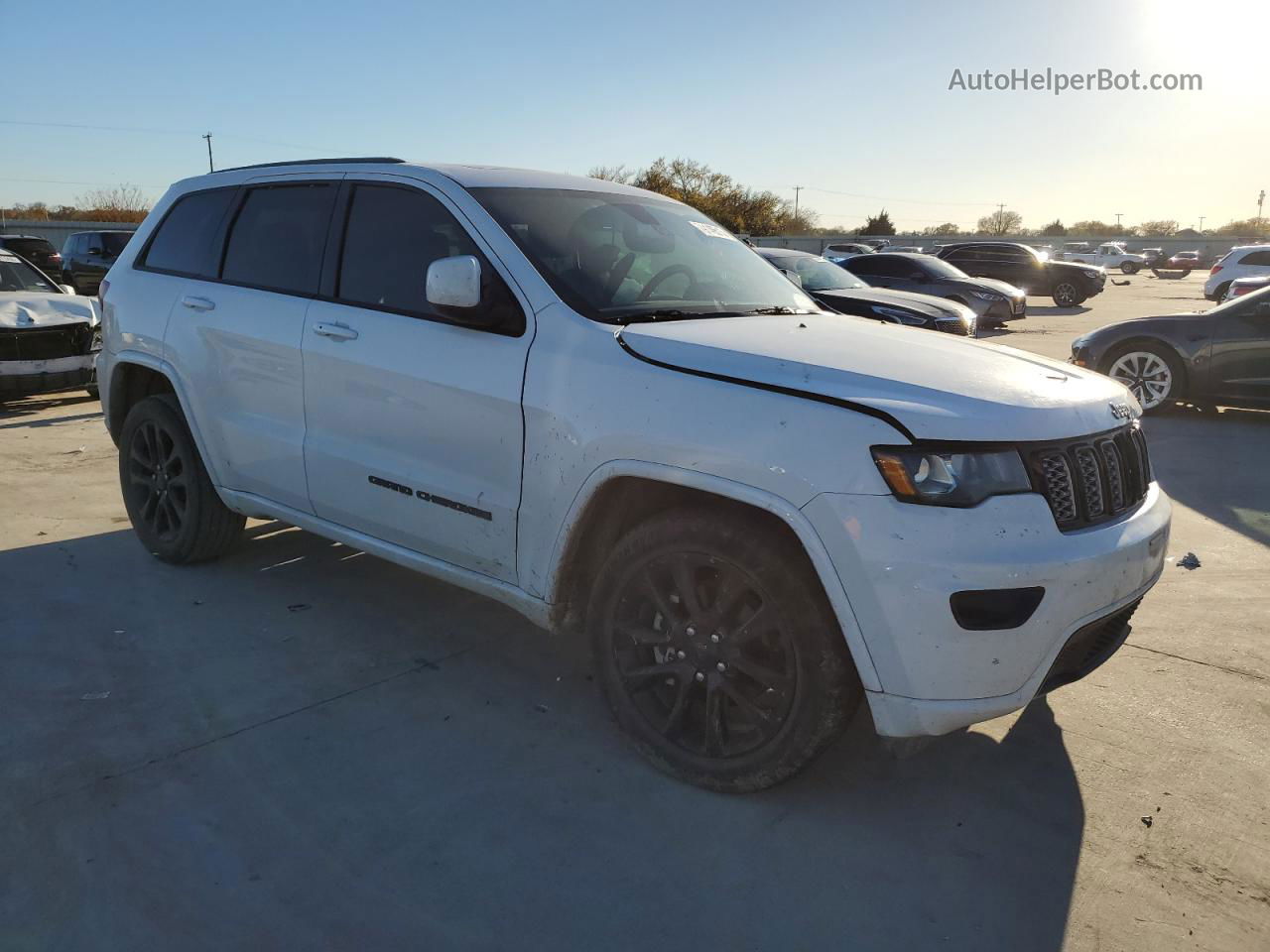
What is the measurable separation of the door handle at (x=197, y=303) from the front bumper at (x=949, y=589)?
10.3ft

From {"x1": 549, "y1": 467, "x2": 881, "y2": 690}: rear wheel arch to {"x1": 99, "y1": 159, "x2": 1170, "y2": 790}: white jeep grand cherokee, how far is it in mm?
12

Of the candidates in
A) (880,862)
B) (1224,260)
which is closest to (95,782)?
(880,862)

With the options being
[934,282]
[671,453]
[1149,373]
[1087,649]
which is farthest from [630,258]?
[934,282]

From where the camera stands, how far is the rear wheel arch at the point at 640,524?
2.59 metres

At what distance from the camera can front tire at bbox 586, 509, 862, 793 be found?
2.69 metres

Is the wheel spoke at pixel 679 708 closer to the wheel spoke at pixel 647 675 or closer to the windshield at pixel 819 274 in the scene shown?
the wheel spoke at pixel 647 675

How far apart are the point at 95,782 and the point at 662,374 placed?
7.07 ft

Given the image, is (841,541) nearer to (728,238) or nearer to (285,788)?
(285,788)

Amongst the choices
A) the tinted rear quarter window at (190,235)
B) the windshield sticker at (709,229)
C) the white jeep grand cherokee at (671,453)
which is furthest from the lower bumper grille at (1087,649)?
the tinted rear quarter window at (190,235)

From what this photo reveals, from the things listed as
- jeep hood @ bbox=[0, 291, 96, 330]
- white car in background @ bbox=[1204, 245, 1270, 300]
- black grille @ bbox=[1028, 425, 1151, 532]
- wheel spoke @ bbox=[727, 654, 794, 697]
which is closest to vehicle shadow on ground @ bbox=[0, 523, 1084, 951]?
wheel spoke @ bbox=[727, 654, 794, 697]

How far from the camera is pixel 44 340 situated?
371 inches

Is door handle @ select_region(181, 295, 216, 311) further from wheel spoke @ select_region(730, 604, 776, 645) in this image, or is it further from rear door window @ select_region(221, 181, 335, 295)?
wheel spoke @ select_region(730, 604, 776, 645)

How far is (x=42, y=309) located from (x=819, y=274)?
30.6 ft

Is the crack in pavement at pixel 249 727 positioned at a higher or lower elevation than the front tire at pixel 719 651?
lower
